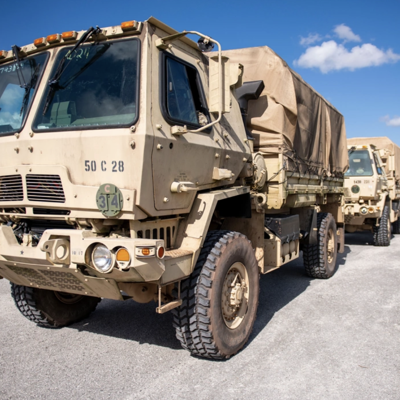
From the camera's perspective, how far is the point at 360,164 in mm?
11336

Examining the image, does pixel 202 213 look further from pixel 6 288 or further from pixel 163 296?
pixel 6 288

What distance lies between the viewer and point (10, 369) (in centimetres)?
389

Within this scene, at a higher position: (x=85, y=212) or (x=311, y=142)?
(x=311, y=142)

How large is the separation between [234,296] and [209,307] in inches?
19.8

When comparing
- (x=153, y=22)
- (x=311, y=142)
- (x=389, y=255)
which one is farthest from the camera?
(x=389, y=255)

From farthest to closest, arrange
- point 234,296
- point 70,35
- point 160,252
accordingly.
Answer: point 234,296 → point 70,35 → point 160,252

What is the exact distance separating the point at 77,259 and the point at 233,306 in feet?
5.71

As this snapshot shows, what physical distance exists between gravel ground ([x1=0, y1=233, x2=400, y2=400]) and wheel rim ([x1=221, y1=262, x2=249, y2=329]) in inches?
13.4

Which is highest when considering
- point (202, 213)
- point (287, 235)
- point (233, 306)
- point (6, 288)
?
point (202, 213)

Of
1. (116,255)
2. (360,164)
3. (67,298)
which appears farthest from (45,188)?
(360,164)

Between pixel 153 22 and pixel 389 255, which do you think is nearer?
pixel 153 22

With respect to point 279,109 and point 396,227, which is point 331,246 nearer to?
point 279,109

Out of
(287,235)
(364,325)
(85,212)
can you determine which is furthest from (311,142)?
(85,212)

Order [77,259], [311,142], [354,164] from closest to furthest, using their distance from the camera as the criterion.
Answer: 1. [77,259]
2. [311,142]
3. [354,164]
